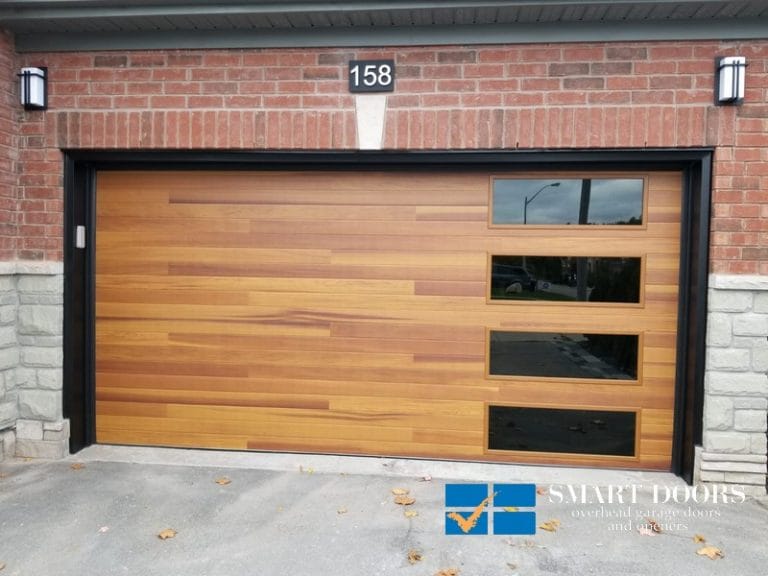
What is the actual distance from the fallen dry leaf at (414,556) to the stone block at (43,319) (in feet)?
9.77

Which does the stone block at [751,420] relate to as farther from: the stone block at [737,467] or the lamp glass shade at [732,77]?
the lamp glass shade at [732,77]

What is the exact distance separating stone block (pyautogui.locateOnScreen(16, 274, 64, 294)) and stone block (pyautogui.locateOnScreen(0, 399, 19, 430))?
82cm

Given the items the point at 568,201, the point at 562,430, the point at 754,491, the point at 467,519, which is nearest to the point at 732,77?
the point at 568,201

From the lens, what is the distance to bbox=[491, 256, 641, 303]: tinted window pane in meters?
3.72

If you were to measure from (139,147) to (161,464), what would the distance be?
90.4 inches

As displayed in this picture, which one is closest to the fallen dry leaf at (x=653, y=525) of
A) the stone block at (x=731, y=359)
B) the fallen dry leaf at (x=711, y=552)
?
the fallen dry leaf at (x=711, y=552)

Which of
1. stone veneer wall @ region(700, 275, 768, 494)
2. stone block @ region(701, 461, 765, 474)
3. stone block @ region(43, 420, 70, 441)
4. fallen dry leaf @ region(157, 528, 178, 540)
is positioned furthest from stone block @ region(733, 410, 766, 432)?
stone block @ region(43, 420, 70, 441)

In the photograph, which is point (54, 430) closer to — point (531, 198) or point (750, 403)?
point (531, 198)

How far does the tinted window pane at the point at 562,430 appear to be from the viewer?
12.4ft

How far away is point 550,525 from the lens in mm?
3031

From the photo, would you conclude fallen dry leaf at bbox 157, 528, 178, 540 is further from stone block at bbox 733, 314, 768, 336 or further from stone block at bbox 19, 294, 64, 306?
stone block at bbox 733, 314, 768, 336

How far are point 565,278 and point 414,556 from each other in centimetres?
212

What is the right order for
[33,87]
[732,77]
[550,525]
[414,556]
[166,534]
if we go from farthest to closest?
[33,87] < [732,77] < [550,525] < [166,534] < [414,556]

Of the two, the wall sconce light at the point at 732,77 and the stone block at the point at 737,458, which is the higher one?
the wall sconce light at the point at 732,77
